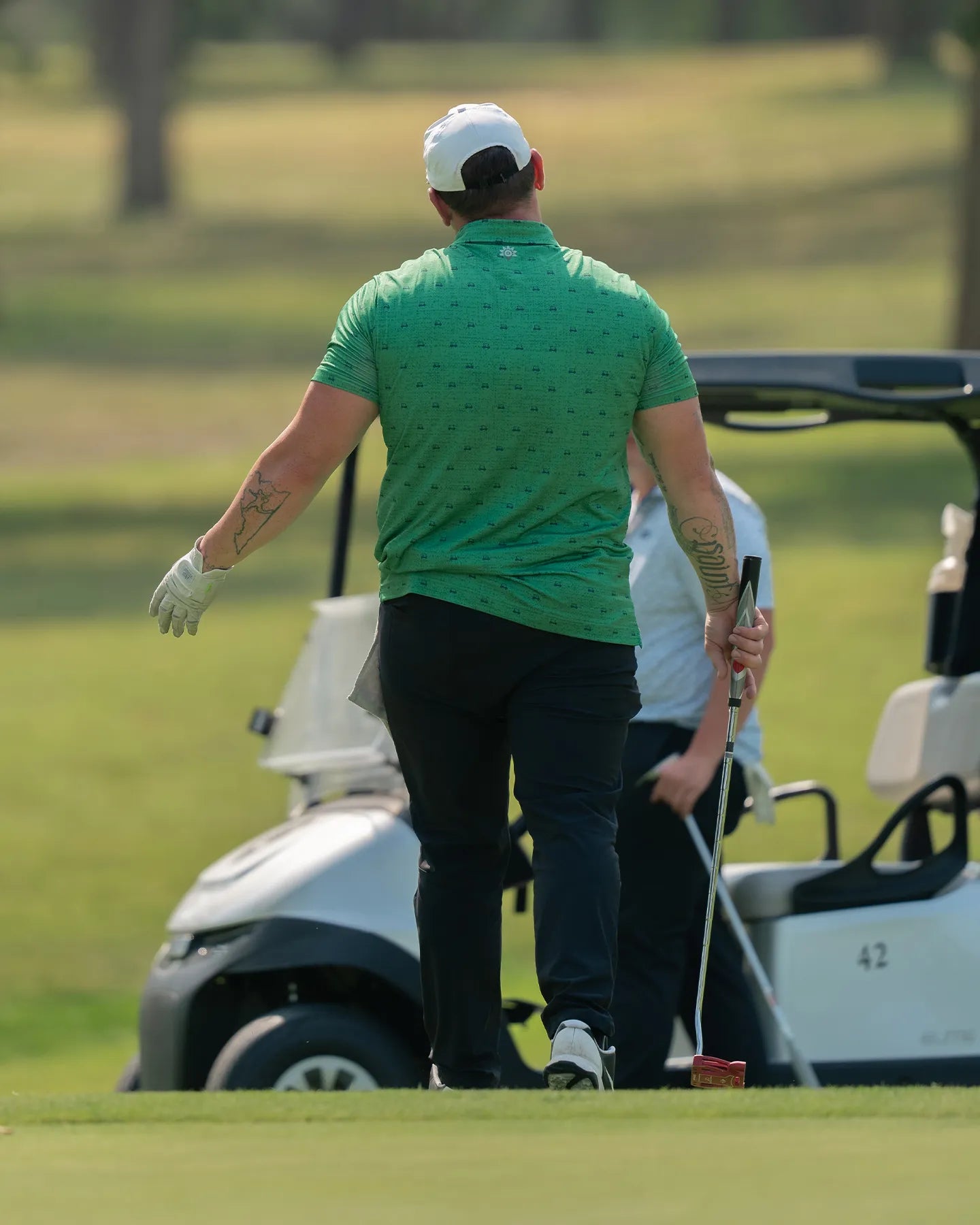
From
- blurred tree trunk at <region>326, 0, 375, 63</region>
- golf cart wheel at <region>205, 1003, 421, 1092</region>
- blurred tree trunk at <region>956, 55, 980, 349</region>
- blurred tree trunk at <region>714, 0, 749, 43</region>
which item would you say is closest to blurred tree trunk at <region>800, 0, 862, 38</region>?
blurred tree trunk at <region>714, 0, 749, 43</region>

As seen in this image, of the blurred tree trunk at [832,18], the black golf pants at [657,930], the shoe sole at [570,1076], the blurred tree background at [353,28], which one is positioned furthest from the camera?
the blurred tree trunk at [832,18]

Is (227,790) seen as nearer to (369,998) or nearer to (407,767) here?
(369,998)

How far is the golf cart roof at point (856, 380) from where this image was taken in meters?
4.89

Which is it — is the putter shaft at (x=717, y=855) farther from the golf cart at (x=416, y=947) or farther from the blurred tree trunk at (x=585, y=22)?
the blurred tree trunk at (x=585, y=22)

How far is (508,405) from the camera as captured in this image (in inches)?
146

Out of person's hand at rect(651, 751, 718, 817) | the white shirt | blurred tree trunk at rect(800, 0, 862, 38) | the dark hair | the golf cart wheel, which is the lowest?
the golf cart wheel

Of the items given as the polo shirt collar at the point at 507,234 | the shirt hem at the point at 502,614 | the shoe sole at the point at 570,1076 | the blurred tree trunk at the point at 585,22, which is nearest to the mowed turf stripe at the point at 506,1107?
the shoe sole at the point at 570,1076

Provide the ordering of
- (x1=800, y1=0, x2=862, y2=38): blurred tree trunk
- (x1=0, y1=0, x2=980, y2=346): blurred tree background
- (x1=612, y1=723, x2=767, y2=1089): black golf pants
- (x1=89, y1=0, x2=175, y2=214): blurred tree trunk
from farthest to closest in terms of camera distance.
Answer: (x1=800, y1=0, x2=862, y2=38): blurred tree trunk < (x1=0, y1=0, x2=980, y2=346): blurred tree background < (x1=89, y1=0, x2=175, y2=214): blurred tree trunk < (x1=612, y1=723, x2=767, y2=1089): black golf pants

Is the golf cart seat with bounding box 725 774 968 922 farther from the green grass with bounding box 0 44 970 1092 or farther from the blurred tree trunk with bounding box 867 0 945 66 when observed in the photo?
the blurred tree trunk with bounding box 867 0 945 66

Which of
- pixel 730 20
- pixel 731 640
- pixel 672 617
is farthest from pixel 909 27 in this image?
pixel 731 640

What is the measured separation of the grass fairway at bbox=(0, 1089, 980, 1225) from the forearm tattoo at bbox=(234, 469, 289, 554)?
91 cm

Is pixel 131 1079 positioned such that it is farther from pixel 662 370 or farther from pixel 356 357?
pixel 662 370

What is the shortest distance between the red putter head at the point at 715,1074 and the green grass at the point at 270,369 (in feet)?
9.39

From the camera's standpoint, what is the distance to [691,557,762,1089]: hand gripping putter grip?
387 centimetres
